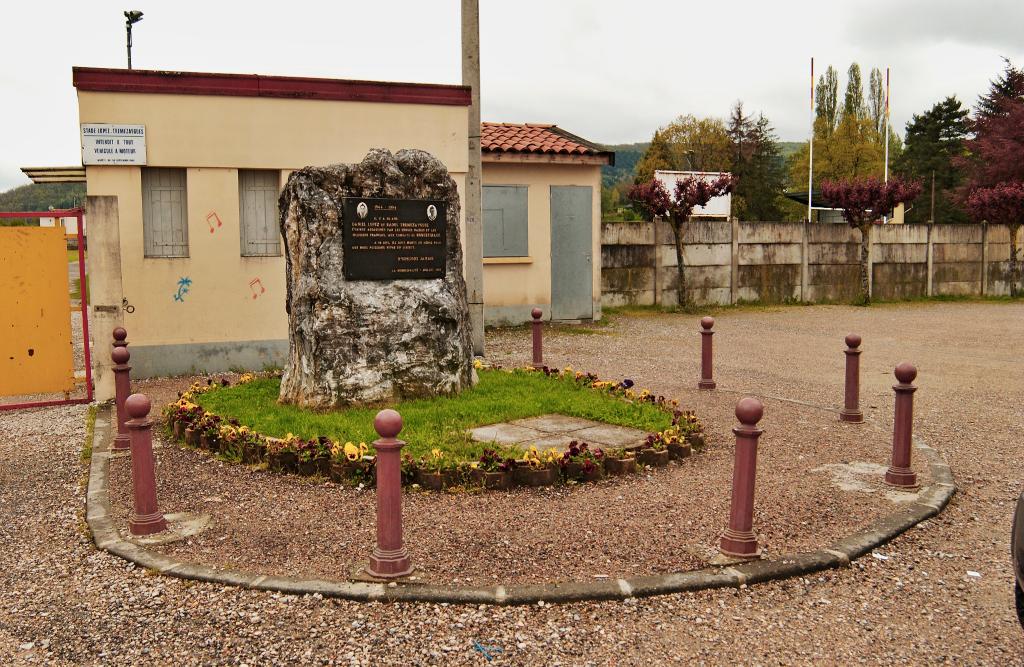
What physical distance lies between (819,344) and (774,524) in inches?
417

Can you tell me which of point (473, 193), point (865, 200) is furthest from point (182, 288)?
point (865, 200)

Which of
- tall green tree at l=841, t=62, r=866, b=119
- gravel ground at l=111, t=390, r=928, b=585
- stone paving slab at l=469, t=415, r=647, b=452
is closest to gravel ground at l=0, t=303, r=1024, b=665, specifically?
gravel ground at l=111, t=390, r=928, b=585

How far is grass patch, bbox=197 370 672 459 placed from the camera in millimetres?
7461

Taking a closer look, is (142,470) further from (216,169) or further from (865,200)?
(865,200)

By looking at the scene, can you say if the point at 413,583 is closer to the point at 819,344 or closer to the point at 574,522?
the point at 574,522

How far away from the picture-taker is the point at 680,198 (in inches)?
789

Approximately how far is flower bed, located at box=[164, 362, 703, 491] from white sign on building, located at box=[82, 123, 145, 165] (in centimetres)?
526

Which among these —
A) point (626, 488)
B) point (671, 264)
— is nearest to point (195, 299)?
point (626, 488)

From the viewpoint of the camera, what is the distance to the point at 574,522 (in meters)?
5.77

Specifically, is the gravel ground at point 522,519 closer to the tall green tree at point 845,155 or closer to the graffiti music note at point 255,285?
the graffiti music note at point 255,285

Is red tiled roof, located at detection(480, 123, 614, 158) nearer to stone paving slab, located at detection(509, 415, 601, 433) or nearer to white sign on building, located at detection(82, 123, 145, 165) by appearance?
white sign on building, located at detection(82, 123, 145, 165)

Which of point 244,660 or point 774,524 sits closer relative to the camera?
point 244,660

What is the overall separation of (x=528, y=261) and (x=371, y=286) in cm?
924

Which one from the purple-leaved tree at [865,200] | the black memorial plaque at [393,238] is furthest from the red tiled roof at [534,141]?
the black memorial plaque at [393,238]
